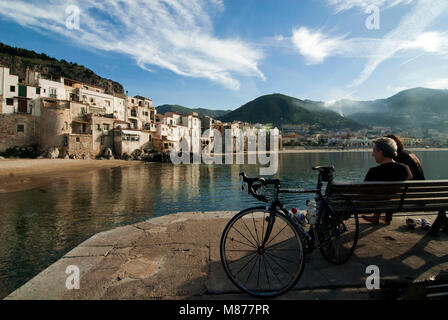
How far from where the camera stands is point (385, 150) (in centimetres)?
424

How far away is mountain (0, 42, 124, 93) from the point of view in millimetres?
79875

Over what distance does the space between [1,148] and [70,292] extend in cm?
5451

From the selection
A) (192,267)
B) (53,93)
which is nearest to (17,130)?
(53,93)

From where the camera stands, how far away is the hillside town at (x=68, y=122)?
43625 mm

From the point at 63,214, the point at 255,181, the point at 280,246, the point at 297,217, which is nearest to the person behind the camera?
the point at 255,181

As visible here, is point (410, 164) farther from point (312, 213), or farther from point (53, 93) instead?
point (53, 93)

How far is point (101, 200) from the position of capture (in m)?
14.1

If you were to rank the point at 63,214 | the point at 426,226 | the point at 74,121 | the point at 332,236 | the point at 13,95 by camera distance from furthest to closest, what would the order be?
the point at 74,121 → the point at 13,95 → the point at 63,214 → the point at 426,226 → the point at 332,236

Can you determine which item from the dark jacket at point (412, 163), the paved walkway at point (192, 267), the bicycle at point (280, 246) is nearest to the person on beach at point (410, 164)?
the dark jacket at point (412, 163)

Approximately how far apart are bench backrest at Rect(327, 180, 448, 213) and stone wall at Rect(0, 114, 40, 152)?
5626cm

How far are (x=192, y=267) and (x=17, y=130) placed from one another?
55464 millimetres

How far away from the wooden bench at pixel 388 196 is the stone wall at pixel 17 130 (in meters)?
56.3

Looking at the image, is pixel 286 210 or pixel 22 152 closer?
pixel 286 210

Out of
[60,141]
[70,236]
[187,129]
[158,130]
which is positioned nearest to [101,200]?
[70,236]
